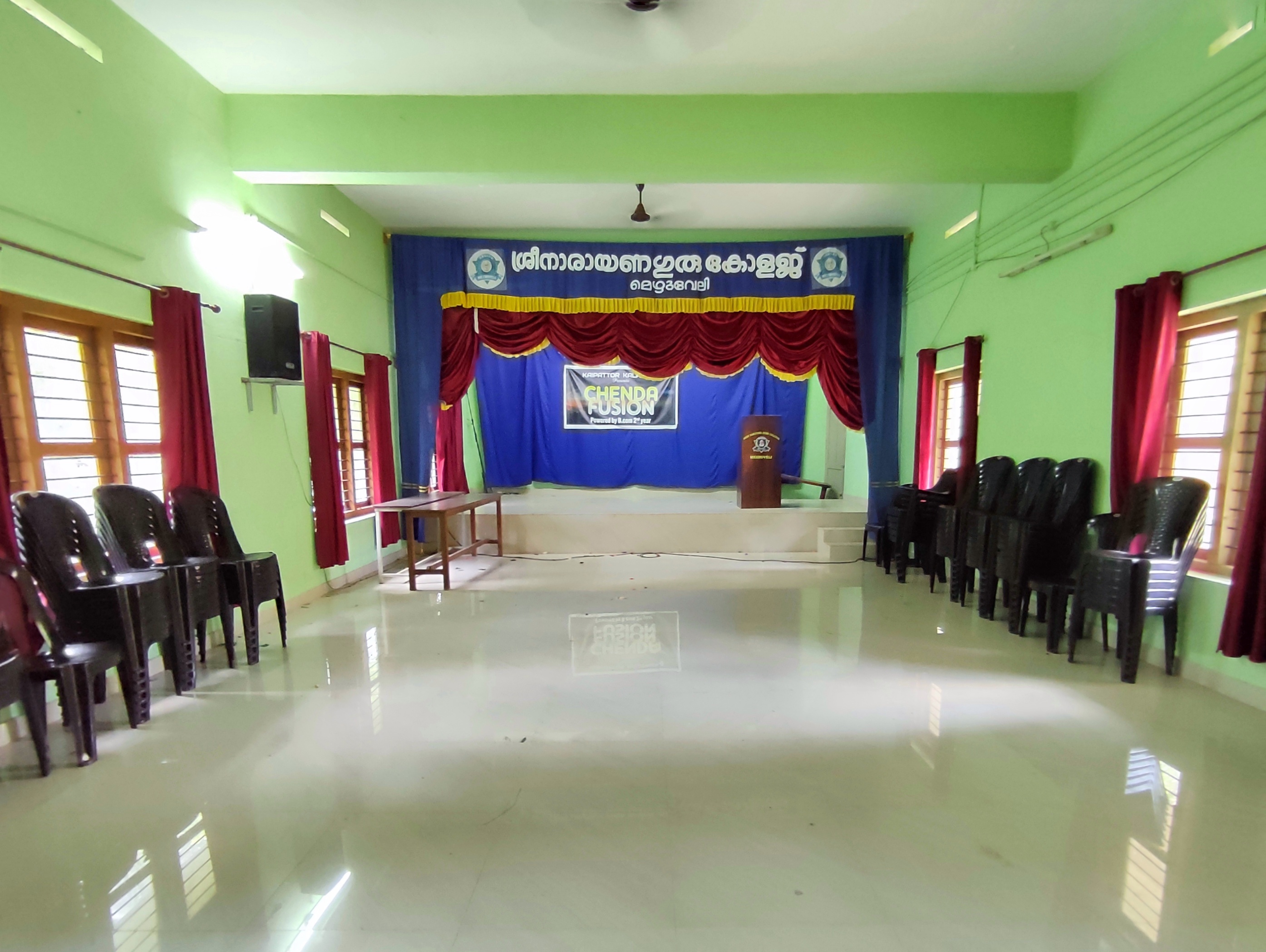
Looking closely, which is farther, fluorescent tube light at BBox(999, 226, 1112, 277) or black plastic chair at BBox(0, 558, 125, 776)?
fluorescent tube light at BBox(999, 226, 1112, 277)

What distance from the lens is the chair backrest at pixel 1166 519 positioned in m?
2.90

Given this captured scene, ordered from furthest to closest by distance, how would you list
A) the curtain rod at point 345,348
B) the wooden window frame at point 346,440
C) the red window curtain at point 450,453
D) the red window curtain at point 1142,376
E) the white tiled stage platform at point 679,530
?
the red window curtain at point 450,453
the white tiled stage platform at point 679,530
the wooden window frame at point 346,440
the curtain rod at point 345,348
the red window curtain at point 1142,376

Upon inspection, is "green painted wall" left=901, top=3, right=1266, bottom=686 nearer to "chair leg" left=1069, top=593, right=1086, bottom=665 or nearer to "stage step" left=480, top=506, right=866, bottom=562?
"chair leg" left=1069, top=593, right=1086, bottom=665

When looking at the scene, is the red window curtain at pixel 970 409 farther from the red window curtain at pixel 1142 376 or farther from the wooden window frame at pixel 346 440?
the wooden window frame at pixel 346 440

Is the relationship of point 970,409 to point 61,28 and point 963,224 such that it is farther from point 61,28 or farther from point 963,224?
point 61,28

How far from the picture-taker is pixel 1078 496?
3553 mm

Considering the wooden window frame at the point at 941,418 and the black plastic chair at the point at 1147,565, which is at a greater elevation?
the wooden window frame at the point at 941,418

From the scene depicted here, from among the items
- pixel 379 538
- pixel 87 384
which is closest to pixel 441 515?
pixel 379 538

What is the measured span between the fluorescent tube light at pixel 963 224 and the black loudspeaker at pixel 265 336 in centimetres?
554

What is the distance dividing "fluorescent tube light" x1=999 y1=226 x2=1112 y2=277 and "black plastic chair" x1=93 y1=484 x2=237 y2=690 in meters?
5.64

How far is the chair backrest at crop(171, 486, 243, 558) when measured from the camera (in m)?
3.21

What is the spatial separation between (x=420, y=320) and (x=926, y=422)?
5.32 meters

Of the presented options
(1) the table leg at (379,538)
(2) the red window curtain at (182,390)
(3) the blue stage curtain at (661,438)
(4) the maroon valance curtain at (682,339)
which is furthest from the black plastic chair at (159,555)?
(3) the blue stage curtain at (661,438)

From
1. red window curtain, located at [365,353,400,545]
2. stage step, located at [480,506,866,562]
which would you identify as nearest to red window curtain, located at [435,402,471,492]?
stage step, located at [480,506,866,562]
